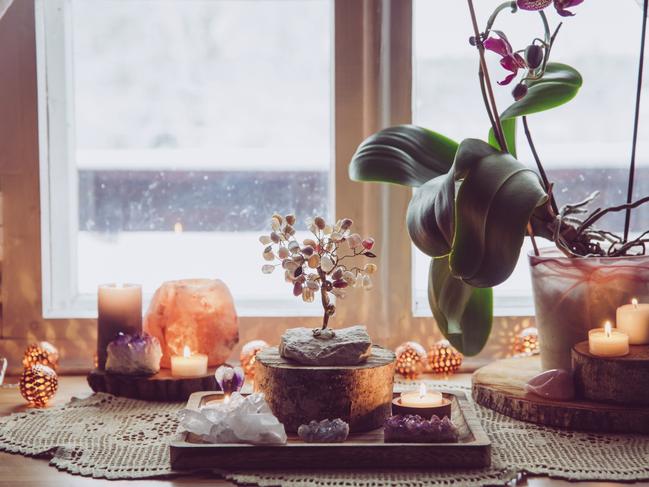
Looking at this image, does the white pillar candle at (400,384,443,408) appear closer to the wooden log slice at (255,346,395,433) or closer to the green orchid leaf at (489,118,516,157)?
the wooden log slice at (255,346,395,433)

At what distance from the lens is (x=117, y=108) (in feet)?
5.45

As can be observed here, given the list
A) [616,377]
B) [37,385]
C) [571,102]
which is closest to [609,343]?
[616,377]

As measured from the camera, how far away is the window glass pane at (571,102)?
162cm

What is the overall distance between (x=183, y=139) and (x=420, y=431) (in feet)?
2.82

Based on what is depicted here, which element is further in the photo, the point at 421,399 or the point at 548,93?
the point at 548,93

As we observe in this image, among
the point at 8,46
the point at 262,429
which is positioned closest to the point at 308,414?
the point at 262,429

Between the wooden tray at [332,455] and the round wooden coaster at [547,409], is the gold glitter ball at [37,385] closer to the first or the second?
the wooden tray at [332,455]

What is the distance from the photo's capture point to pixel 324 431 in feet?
3.49

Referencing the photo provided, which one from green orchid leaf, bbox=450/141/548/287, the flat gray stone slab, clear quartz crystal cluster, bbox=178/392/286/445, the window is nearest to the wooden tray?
clear quartz crystal cluster, bbox=178/392/286/445

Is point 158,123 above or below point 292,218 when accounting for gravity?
above

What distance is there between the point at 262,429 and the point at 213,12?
914 millimetres

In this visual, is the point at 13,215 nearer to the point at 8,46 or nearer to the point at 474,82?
the point at 8,46

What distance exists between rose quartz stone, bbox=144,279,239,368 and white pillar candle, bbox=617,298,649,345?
641 millimetres

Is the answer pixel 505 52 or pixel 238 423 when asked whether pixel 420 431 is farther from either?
pixel 505 52
